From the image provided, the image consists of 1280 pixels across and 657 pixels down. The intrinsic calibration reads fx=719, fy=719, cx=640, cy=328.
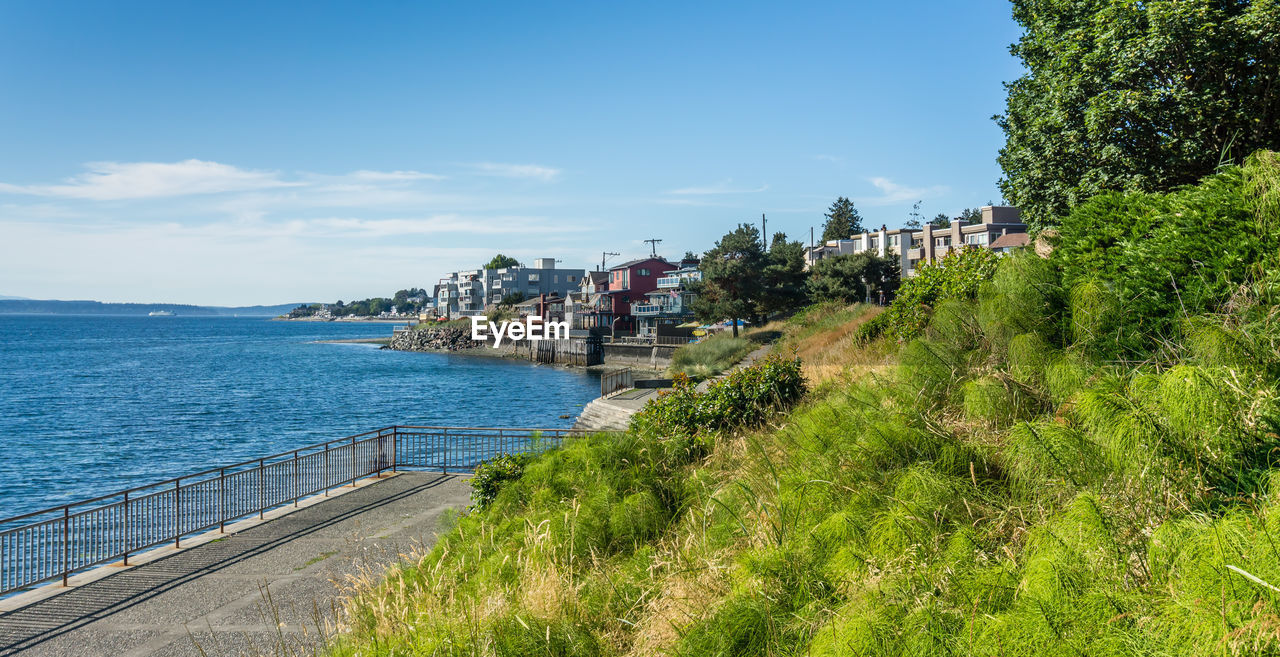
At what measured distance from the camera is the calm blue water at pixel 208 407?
2881 centimetres

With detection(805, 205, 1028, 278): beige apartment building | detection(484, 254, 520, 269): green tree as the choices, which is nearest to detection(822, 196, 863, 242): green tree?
detection(805, 205, 1028, 278): beige apartment building

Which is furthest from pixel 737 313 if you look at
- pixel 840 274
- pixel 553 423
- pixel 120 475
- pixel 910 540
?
pixel 910 540

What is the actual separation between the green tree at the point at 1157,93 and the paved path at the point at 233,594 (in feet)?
47.7

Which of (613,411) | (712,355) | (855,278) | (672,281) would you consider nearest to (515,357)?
(672,281)

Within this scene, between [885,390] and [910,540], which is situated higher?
[885,390]

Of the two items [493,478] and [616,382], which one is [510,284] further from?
[493,478]

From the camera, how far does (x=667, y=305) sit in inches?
3196

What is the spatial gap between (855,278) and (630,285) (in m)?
42.4

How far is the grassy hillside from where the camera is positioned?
3482 mm

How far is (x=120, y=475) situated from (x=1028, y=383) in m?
31.0

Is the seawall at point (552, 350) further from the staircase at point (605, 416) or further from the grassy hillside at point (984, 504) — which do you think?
the grassy hillside at point (984, 504)

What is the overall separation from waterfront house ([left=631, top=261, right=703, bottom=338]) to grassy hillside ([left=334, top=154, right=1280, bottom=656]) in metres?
67.3

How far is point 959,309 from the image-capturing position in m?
9.98

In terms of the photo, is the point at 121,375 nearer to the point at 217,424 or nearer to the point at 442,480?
the point at 217,424
